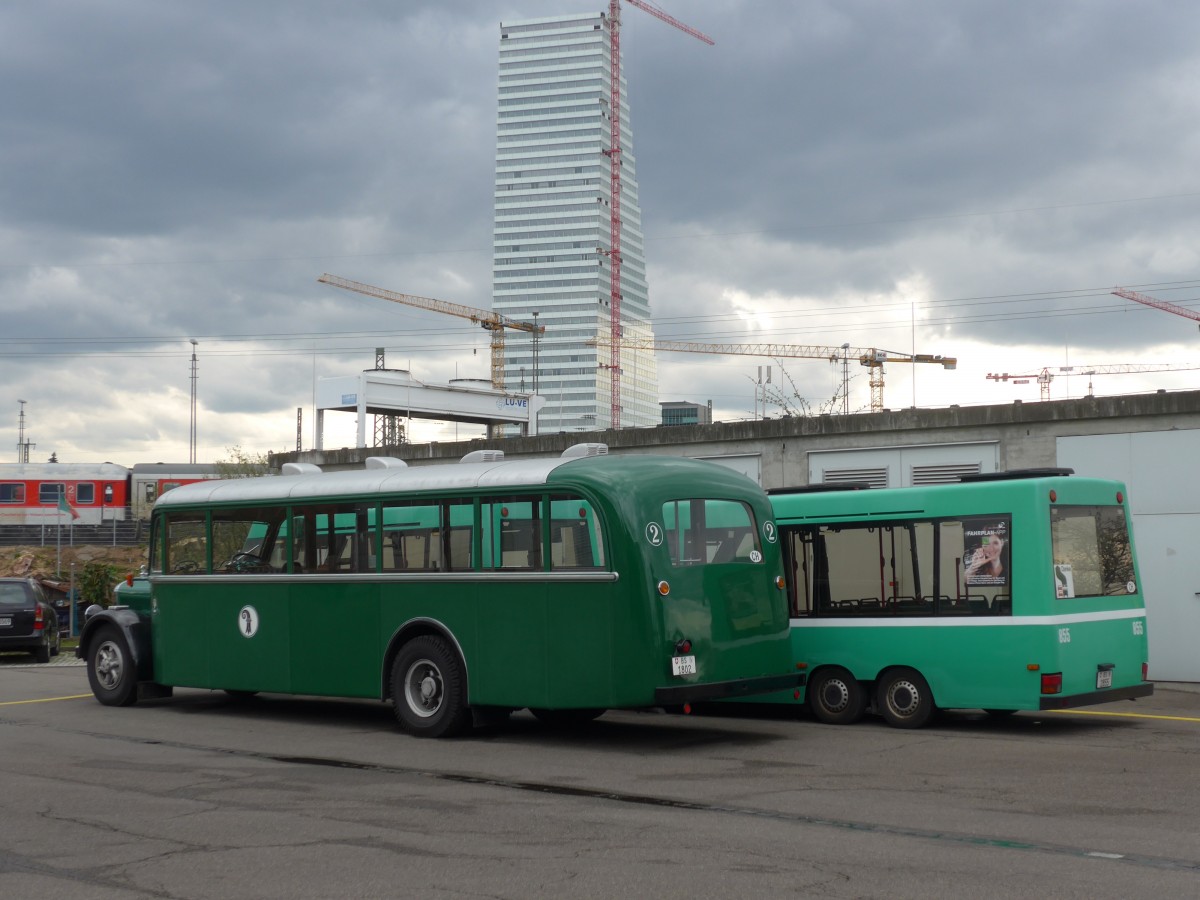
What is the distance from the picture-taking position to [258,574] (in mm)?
15305

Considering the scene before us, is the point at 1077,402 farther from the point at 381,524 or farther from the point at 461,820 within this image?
the point at 461,820

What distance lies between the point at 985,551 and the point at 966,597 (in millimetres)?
490

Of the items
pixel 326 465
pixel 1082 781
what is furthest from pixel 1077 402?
pixel 326 465

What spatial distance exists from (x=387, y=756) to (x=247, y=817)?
3128 mm

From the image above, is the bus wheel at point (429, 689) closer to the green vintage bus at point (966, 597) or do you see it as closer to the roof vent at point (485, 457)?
the roof vent at point (485, 457)

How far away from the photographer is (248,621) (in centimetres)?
1535

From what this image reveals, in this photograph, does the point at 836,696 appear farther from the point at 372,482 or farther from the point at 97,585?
the point at 97,585

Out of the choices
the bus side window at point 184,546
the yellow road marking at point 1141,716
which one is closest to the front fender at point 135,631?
the bus side window at point 184,546

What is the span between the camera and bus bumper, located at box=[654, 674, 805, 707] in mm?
11984

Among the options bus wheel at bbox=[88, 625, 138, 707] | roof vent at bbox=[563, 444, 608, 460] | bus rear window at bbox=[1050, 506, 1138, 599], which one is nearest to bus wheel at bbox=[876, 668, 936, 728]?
bus rear window at bbox=[1050, 506, 1138, 599]

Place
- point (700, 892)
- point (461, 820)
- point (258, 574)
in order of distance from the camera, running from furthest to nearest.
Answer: point (258, 574) → point (461, 820) → point (700, 892)

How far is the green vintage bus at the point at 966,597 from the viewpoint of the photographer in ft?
43.6

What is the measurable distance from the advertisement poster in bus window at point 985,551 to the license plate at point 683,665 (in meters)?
3.19

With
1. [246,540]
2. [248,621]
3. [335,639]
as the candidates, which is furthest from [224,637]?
[335,639]
